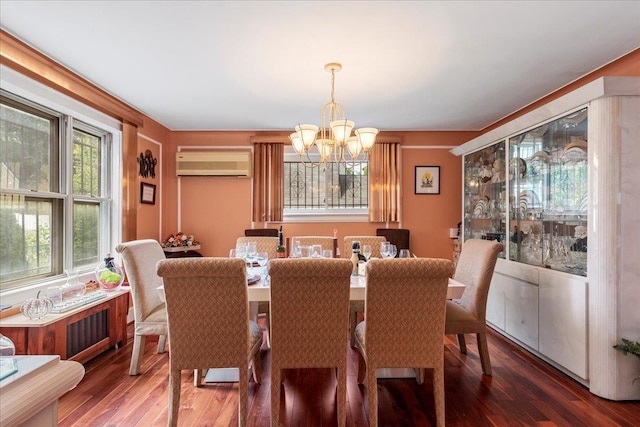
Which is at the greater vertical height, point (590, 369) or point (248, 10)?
point (248, 10)

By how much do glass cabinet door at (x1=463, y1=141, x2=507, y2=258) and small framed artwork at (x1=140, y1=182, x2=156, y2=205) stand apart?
391cm

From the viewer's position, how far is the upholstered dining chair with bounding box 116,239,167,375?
249 cm

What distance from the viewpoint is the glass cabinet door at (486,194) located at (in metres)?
3.53

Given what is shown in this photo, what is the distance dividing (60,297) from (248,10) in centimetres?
248

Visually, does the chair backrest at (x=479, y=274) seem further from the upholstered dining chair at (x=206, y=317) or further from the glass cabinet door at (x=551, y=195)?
the upholstered dining chair at (x=206, y=317)

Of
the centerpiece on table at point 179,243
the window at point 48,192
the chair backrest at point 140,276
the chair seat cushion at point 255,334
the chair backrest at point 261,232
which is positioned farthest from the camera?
the chair backrest at point 261,232

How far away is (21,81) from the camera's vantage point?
8.36ft

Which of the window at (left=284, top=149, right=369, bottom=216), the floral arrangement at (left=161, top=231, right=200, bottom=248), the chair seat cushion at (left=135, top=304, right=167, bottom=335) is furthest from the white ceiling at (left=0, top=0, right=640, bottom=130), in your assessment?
the chair seat cushion at (left=135, top=304, right=167, bottom=335)

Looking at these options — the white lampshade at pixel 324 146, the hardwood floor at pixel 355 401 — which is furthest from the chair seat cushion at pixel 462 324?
the white lampshade at pixel 324 146

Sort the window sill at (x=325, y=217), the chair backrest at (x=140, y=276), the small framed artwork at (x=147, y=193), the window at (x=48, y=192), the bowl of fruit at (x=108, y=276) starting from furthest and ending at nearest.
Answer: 1. the window sill at (x=325, y=217)
2. the small framed artwork at (x=147, y=193)
3. the bowl of fruit at (x=108, y=276)
4. the window at (x=48, y=192)
5. the chair backrest at (x=140, y=276)

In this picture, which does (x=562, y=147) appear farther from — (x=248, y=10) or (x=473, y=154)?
(x=248, y=10)

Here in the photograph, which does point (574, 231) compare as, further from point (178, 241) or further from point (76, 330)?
point (178, 241)

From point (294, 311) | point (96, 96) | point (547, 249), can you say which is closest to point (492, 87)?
point (547, 249)

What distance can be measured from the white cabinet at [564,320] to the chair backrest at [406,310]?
4.07ft
